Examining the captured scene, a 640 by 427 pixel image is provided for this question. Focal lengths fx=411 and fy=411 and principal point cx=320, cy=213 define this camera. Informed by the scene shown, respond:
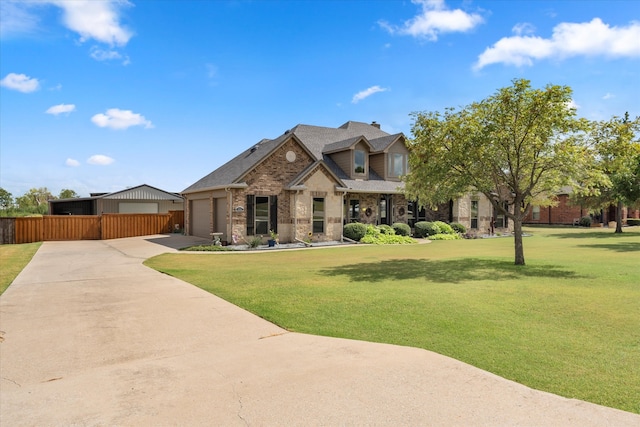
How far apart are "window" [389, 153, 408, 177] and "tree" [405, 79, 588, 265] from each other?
523 inches

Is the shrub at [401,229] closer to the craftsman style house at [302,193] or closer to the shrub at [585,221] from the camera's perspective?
the craftsman style house at [302,193]

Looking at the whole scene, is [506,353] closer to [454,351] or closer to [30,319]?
[454,351]

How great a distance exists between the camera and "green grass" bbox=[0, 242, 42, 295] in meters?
12.0

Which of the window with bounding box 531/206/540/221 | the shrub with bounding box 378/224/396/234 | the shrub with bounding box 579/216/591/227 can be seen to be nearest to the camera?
the shrub with bounding box 378/224/396/234

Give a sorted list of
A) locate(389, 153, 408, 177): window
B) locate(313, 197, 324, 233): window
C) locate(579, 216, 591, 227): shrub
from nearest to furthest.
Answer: locate(313, 197, 324, 233): window
locate(389, 153, 408, 177): window
locate(579, 216, 591, 227): shrub

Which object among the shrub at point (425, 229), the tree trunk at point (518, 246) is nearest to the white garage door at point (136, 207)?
the shrub at point (425, 229)

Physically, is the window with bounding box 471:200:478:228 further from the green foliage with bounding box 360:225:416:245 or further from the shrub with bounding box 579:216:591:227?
the shrub with bounding box 579:216:591:227

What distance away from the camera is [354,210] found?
26.8 m

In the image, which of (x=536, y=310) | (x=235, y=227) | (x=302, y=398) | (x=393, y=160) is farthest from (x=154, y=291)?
(x=393, y=160)

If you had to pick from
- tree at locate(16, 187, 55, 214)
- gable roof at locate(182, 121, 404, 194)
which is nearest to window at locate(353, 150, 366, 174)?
gable roof at locate(182, 121, 404, 194)

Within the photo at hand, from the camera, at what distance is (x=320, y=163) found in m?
23.2

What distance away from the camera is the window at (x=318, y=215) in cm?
2373

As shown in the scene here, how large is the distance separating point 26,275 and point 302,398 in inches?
481

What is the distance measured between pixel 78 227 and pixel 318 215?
1513 cm
